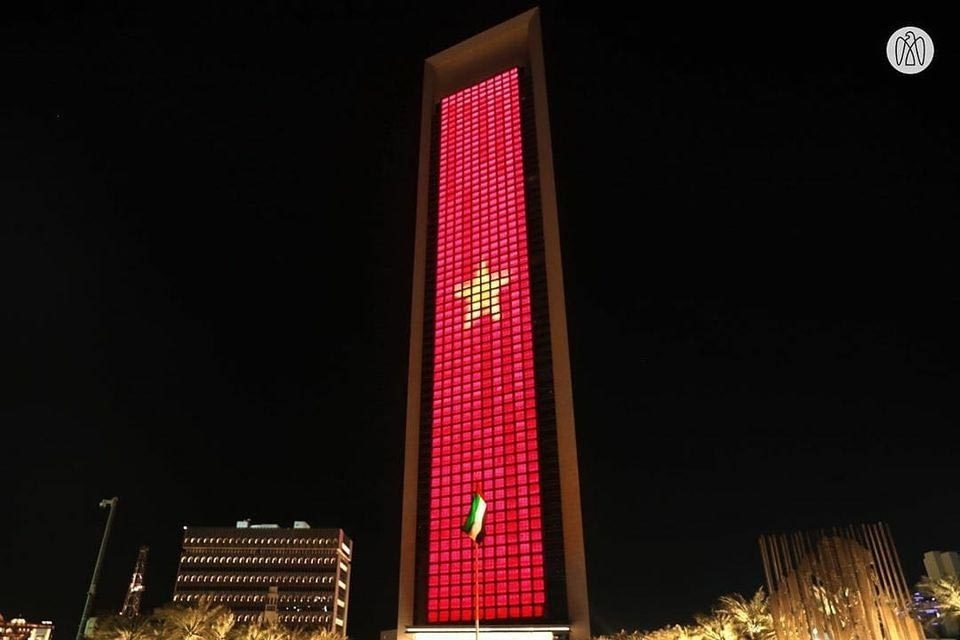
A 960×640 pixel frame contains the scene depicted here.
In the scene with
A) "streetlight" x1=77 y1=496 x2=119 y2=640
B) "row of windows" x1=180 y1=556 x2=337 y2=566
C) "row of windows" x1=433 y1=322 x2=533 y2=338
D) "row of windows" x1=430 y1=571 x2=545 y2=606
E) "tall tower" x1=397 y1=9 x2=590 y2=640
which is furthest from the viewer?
"row of windows" x1=180 y1=556 x2=337 y2=566

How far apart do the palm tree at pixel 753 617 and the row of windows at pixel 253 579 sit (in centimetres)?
10296

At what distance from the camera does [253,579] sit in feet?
415

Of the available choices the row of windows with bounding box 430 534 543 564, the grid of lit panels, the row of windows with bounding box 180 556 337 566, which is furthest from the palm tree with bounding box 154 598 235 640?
the row of windows with bounding box 180 556 337 566

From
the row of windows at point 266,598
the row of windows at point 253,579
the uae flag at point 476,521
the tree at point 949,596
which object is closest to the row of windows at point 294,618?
the row of windows at point 266,598

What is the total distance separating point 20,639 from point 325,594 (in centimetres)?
8142

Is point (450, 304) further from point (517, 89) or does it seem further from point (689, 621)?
point (689, 621)

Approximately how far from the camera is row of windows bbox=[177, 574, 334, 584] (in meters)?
126

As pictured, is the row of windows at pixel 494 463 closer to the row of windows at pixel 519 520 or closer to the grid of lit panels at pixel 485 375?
the grid of lit panels at pixel 485 375


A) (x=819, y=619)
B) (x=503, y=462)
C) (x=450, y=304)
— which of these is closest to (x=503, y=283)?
(x=450, y=304)

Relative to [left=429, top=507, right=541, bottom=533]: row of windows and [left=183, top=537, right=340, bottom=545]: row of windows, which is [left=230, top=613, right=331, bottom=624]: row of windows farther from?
[left=429, top=507, right=541, bottom=533]: row of windows

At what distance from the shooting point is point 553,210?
80312mm

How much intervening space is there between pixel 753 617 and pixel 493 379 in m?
42.1

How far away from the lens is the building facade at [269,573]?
404 feet

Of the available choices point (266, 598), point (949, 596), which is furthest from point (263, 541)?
point (949, 596)
